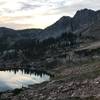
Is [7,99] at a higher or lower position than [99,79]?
lower

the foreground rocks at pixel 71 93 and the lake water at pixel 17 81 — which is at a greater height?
the foreground rocks at pixel 71 93

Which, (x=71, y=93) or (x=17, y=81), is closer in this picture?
(x=71, y=93)

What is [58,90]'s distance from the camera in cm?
8081

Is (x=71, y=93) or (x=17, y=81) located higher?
(x=71, y=93)

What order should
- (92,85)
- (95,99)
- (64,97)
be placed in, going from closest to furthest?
(95,99) < (64,97) < (92,85)

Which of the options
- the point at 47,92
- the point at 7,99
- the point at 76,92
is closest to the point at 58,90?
the point at 47,92

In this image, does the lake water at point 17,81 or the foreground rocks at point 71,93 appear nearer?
the foreground rocks at point 71,93

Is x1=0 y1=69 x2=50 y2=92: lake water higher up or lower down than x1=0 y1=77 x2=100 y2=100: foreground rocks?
lower down

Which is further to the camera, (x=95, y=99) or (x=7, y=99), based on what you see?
(x=7, y=99)

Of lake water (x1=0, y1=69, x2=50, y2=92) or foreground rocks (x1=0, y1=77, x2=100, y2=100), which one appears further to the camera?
lake water (x1=0, y1=69, x2=50, y2=92)

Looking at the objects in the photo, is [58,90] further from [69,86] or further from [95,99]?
[95,99]

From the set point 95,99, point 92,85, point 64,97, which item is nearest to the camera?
point 95,99

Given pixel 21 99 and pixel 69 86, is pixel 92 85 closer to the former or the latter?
pixel 69 86

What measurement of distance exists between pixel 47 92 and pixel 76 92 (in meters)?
11.1
